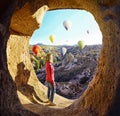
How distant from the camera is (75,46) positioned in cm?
2512

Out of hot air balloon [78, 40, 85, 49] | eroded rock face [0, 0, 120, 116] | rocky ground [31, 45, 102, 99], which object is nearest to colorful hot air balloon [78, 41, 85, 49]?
hot air balloon [78, 40, 85, 49]

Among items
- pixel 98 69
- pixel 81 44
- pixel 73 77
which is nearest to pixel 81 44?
pixel 81 44

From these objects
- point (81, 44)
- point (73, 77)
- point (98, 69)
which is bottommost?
point (73, 77)

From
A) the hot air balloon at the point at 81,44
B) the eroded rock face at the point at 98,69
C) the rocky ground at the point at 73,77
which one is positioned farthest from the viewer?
the hot air balloon at the point at 81,44

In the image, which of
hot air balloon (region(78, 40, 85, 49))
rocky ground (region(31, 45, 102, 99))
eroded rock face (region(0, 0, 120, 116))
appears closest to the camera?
eroded rock face (region(0, 0, 120, 116))

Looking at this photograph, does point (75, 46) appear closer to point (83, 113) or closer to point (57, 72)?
point (57, 72)

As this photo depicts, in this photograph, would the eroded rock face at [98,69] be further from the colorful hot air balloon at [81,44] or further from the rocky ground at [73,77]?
the colorful hot air balloon at [81,44]

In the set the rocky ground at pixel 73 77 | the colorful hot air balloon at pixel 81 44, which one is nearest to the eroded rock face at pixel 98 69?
the rocky ground at pixel 73 77

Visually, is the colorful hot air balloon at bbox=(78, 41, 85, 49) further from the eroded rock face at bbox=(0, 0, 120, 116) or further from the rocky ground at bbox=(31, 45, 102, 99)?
the eroded rock face at bbox=(0, 0, 120, 116)

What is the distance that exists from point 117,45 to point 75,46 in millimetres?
20169

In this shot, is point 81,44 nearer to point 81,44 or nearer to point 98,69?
point 81,44

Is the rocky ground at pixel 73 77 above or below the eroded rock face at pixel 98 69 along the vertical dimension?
below

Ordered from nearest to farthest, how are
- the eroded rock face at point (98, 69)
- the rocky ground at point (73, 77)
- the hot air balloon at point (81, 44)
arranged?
the eroded rock face at point (98, 69) → the rocky ground at point (73, 77) → the hot air balloon at point (81, 44)

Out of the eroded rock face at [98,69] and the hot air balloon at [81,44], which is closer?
the eroded rock face at [98,69]
